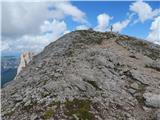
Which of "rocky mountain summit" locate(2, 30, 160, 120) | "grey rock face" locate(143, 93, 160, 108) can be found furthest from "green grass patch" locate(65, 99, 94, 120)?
"grey rock face" locate(143, 93, 160, 108)

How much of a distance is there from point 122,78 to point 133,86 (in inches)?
51.5

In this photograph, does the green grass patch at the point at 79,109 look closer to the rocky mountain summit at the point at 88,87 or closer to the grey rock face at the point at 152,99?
the rocky mountain summit at the point at 88,87

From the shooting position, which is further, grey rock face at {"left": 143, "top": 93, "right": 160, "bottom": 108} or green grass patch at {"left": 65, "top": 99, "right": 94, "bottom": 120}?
grey rock face at {"left": 143, "top": 93, "right": 160, "bottom": 108}

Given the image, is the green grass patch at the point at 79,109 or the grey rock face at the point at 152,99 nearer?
the green grass patch at the point at 79,109

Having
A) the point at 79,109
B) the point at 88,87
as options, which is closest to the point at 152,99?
the point at 88,87

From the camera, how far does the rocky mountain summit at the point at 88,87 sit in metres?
16.7

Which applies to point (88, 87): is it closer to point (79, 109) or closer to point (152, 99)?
point (79, 109)

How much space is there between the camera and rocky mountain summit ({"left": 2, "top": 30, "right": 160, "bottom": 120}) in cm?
1666

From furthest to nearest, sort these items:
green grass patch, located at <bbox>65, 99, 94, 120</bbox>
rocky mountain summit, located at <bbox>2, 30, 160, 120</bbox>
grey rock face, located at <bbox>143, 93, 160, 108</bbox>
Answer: grey rock face, located at <bbox>143, 93, 160, 108</bbox> → rocky mountain summit, located at <bbox>2, 30, 160, 120</bbox> → green grass patch, located at <bbox>65, 99, 94, 120</bbox>

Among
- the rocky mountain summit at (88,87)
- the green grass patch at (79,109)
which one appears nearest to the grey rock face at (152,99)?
the rocky mountain summit at (88,87)

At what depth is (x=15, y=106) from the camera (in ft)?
58.2

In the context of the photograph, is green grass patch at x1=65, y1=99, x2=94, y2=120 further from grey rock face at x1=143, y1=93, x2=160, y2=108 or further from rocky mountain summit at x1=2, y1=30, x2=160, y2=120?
grey rock face at x1=143, y1=93, x2=160, y2=108

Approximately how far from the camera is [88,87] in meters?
19.0

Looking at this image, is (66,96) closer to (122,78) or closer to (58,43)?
(122,78)
